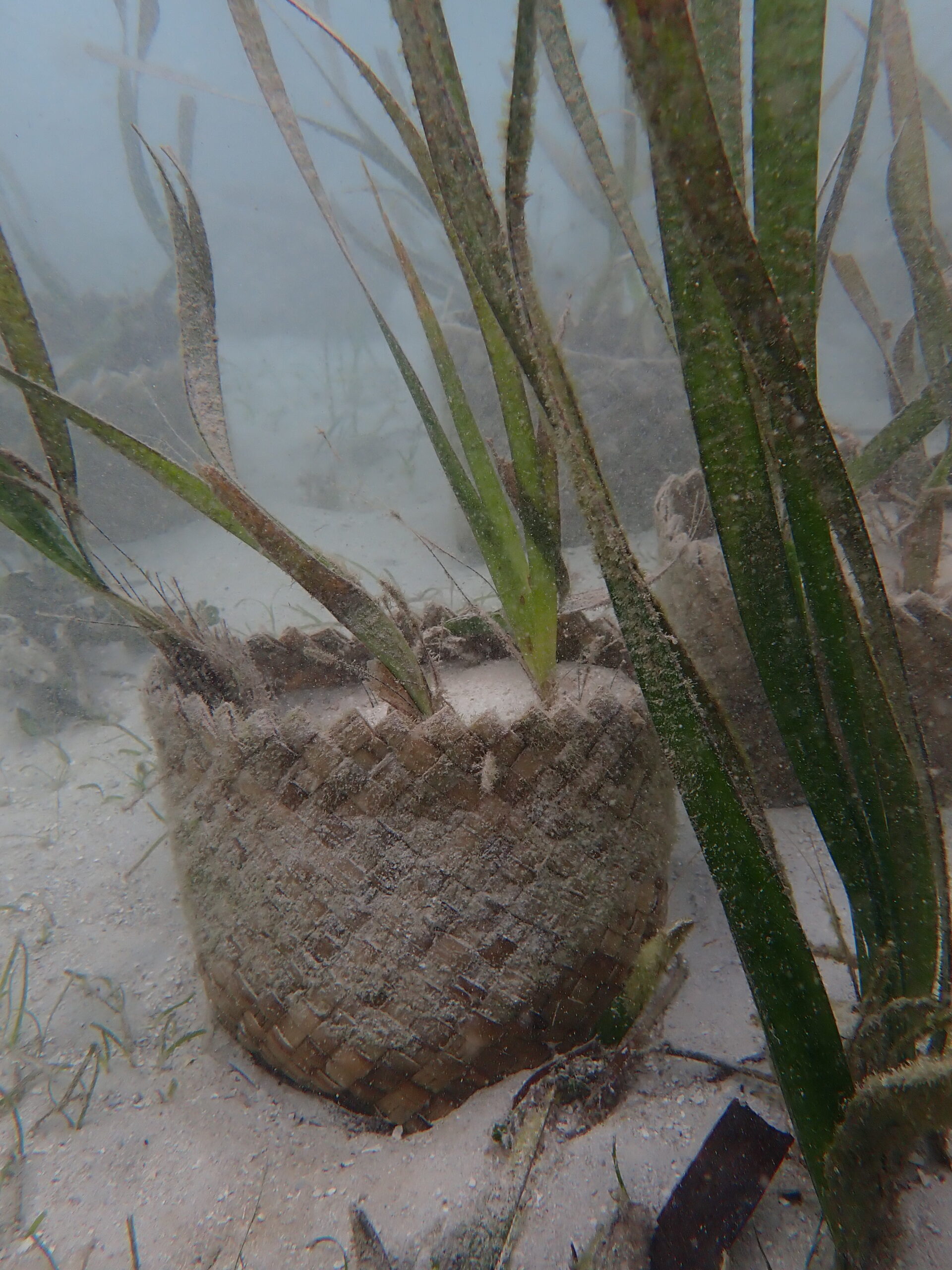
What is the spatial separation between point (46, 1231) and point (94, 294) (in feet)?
37.7

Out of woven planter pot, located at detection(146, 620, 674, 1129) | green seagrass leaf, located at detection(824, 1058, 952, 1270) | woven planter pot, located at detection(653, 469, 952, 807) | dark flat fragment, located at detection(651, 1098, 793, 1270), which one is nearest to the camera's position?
green seagrass leaf, located at detection(824, 1058, 952, 1270)

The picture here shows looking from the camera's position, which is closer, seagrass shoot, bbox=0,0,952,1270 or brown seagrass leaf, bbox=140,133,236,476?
seagrass shoot, bbox=0,0,952,1270

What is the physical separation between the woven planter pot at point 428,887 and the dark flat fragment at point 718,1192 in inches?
8.7

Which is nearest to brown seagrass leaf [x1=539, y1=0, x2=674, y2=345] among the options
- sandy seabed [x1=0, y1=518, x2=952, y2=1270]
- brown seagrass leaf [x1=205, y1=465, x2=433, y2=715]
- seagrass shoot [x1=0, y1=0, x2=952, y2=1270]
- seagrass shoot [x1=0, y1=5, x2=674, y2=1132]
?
Result: seagrass shoot [x1=0, y1=0, x2=952, y2=1270]

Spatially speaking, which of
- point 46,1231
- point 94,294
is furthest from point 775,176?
point 94,294

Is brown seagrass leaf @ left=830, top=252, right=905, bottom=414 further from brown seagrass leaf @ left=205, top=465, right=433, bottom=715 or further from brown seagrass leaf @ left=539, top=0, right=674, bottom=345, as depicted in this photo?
brown seagrass leaf @ left=205, top=465, right=433, bottom=715

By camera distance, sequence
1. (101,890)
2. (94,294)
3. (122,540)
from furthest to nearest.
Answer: (94,294) → (122,540) → (101,890)

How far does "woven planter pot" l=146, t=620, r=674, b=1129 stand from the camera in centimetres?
86

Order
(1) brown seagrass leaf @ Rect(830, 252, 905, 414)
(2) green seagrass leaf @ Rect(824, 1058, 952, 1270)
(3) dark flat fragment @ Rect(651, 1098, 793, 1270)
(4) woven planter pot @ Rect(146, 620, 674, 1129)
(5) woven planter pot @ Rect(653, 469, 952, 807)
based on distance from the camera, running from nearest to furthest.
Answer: (2) green seagrass leaf @ Rect(824, 1058, 952, 1270)
(3) dark flat fragment @ Rect(651, 1098, 793, 1270)
(4) woven planter pot @ Rect(146, 620, 674, 1129)
(5) woven planter pot @ Rect(653, 469, 952, 807)
(1) brown seagrass leaf @ Rect(830, 252, 905, 414)

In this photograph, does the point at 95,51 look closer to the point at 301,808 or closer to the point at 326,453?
the point at 326,453

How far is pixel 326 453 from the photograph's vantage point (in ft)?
24.6

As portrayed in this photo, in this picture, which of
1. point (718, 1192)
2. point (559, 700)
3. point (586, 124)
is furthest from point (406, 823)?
point (586, 124)

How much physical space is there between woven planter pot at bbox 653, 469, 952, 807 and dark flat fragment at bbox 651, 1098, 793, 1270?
67 centimetres

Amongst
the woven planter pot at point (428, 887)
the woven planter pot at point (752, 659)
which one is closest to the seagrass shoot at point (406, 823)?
the woven planter pot at point (428, 887)
